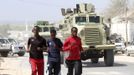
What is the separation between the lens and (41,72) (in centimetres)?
1379

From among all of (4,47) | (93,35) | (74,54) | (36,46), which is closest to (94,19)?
(93,35)

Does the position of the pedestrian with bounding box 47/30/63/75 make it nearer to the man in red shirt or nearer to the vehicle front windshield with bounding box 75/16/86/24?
the man in red shirt

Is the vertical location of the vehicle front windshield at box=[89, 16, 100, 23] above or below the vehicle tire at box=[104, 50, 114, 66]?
above

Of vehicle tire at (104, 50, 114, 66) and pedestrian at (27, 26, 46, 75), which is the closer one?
pedestrian at (27, 26, 46, 75)

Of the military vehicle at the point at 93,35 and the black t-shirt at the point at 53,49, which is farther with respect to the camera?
the military vehicle at the point at 93,35

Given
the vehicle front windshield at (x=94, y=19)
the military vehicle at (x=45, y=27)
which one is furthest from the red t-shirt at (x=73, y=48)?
the military vehicle at (x=45, y=27)

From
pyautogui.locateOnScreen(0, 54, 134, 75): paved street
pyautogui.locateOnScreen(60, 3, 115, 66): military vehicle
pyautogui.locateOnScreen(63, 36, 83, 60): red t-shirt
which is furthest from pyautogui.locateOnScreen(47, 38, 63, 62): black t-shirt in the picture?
pyautogui.locateOnScreen(60, 3, 115, 66): military vehicle

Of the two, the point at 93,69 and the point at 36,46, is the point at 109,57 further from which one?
the point at 36,46

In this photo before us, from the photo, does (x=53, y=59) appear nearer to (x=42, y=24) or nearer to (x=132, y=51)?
(x=132, y=51)

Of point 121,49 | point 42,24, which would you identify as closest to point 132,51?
point 121,49

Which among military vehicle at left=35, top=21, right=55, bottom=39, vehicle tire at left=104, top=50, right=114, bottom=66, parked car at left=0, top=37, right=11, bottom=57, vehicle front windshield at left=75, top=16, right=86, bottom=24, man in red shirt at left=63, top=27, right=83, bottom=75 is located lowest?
parked car at left=0, top=37, right=11, bottom=57

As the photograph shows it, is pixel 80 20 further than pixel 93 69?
Yes

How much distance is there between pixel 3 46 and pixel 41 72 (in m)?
31.7

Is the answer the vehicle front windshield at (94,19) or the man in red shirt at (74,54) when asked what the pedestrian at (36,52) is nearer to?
the man in red shirt at (74,54)
